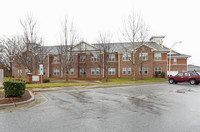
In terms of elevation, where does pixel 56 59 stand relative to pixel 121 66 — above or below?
above

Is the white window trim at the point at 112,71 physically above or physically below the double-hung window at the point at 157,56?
below

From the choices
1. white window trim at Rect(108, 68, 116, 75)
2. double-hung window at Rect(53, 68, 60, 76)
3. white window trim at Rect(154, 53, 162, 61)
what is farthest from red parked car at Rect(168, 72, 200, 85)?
double-hung window at Rect(53, 68, 60, 76)

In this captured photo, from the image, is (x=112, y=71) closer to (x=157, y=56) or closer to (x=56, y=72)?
(x=157, y=56)

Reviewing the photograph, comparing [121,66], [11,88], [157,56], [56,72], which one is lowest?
[11,88]

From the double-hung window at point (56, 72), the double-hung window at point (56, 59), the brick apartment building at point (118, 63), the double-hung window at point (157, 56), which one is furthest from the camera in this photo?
the double-hung window at point (56, 72)

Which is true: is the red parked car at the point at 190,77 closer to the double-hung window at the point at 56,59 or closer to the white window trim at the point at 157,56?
the white window trim at the point at 157,56

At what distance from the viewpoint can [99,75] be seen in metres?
34.2

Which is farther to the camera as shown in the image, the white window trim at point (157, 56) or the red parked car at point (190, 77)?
the white window trim at point (157, 56)

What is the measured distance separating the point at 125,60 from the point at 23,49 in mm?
20670

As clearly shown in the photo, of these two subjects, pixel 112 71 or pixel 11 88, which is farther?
pixel 112 71

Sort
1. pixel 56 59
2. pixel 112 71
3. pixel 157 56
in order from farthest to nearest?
pixel 56 59
pixel 112 71
pixel 157 56

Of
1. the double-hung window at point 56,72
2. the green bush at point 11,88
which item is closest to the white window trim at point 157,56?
the double-hung window at point 56,72

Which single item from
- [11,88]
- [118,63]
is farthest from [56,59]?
[11,88]

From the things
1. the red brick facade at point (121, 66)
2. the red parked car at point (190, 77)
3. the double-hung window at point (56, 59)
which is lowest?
the red parked car at point (190, 77)
